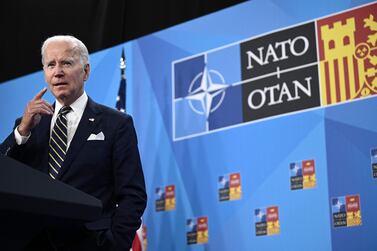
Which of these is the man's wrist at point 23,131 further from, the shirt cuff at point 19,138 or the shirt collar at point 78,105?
Answer: the shirt collar at point 78,105

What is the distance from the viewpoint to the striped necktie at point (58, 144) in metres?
2.46

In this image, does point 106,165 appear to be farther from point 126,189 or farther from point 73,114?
point 73,114

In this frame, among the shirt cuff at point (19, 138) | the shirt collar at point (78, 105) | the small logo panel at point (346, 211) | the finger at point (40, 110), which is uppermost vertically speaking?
the shirt collar at point (78, 105)

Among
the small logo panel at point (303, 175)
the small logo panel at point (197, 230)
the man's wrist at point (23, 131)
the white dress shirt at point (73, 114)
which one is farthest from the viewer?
the small logo panel at point (197, 230)

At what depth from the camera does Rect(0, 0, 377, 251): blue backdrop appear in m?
3.64

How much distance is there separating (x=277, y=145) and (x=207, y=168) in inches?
22.5

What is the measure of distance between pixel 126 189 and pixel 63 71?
565 mm

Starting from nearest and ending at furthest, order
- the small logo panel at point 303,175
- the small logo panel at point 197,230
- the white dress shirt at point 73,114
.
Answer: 1. the white dress shirt at point 73,114
2. the small logo panel at point 303,175
3. the small logo panel at point 197,230

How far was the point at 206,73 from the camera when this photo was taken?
175 inches

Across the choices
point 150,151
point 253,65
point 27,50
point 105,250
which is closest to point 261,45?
point 253,65

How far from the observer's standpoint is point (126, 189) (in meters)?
2.43

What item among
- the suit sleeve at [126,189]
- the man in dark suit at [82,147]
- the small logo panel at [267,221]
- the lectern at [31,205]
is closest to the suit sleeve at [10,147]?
the man in dark suit at [82,147]

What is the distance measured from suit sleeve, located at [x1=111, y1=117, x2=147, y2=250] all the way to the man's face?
26 centimetres

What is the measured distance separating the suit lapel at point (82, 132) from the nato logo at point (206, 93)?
178cm
